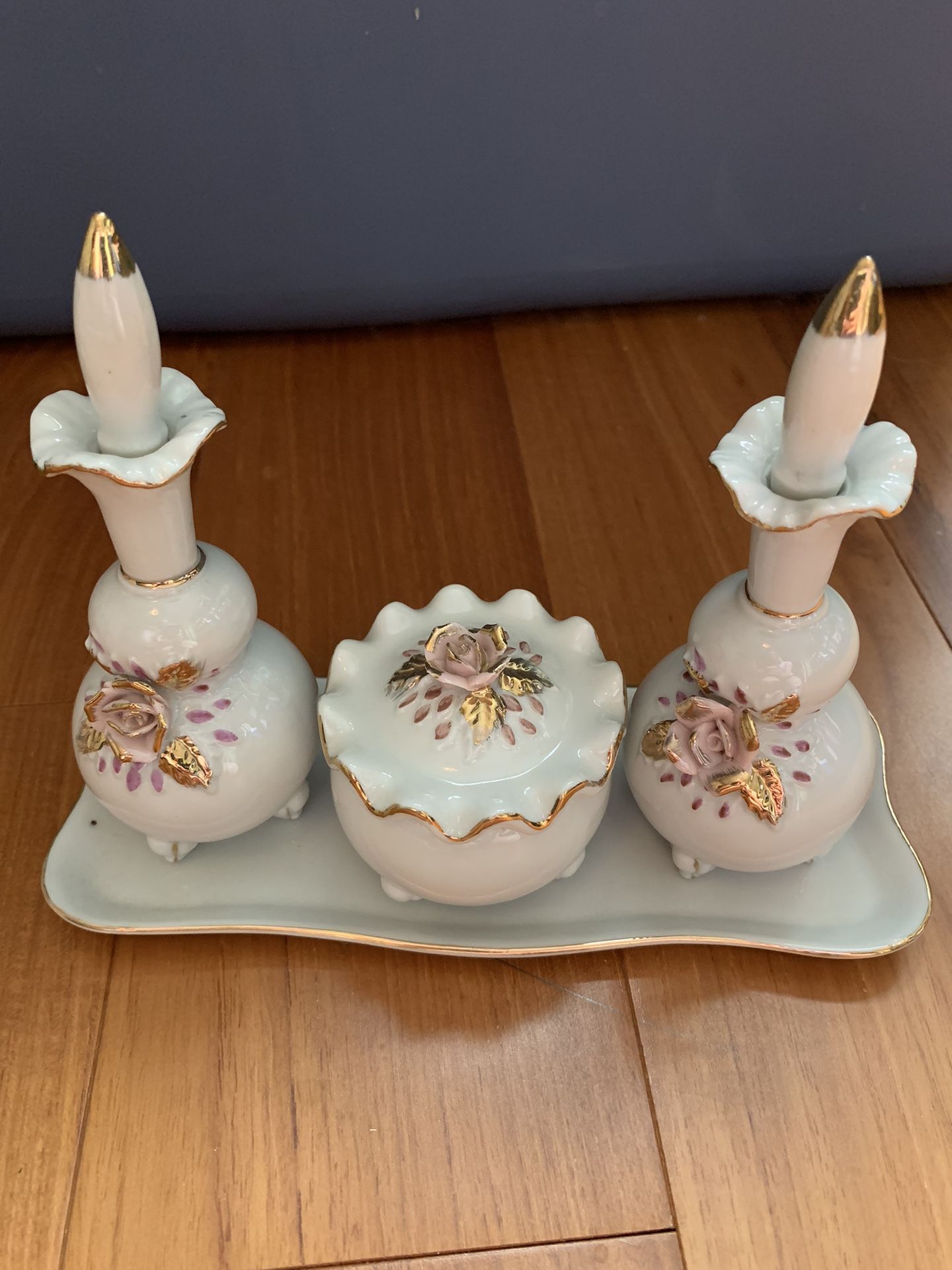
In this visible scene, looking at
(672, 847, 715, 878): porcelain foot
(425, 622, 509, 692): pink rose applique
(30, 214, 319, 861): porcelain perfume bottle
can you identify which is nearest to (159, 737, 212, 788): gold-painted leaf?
(30, 214, 319, 861): porcelain perfume bottle

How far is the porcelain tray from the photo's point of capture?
48cm

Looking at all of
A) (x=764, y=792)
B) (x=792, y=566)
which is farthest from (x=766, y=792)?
(x=792, y=566)

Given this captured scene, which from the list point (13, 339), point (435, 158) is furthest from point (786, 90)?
point (13, 339)

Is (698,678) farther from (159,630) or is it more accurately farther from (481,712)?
(159,630)

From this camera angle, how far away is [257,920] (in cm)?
49

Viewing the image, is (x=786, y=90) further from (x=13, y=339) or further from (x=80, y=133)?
(x=13, y=339)

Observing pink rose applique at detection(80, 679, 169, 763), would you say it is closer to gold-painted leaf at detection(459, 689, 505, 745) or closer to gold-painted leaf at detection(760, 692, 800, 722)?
gold-painted leaf at detection(459, 689, 505, 745)

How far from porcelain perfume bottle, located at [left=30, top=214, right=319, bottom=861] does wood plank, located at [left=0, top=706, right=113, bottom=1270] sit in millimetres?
65

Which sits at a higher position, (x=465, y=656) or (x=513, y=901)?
(x=465, y=656)

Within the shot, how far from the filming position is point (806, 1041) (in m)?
0.47

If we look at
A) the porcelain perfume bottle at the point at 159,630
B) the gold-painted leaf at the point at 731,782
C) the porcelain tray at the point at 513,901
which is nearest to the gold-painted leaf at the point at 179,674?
the porcelain perfume bottle at the point at 159,630

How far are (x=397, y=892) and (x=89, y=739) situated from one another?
0.49 ft

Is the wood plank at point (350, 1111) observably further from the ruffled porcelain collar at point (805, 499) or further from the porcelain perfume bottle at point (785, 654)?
the ruffled porcelain collar at point (805, 499)

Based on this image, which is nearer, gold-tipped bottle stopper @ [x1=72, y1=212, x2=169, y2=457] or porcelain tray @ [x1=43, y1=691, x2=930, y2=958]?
gold-tipped bottle stopper @ [x1=72, y1=212, x2=169, y2=457]
